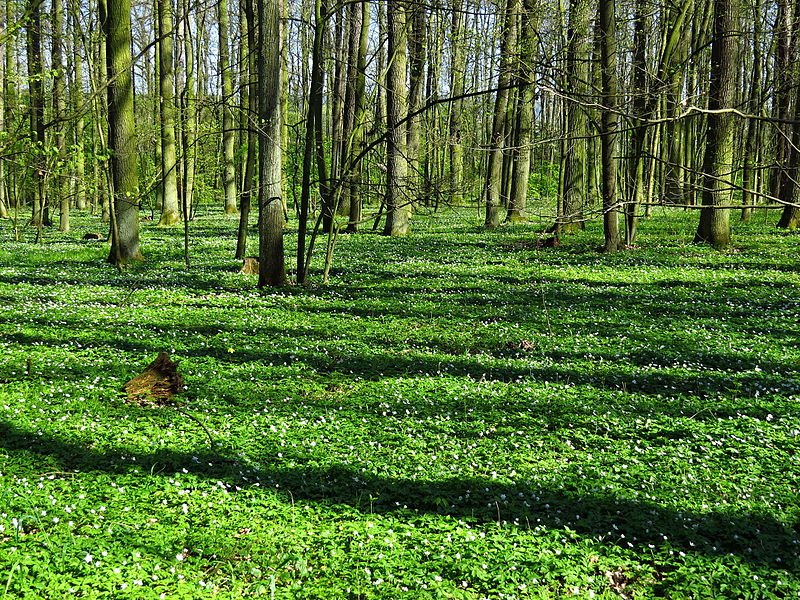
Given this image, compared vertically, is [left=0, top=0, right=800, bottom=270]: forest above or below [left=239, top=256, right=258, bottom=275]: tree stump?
above

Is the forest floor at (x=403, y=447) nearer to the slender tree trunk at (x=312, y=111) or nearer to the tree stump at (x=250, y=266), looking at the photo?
the slender tree trunk at (x=312, y=111)

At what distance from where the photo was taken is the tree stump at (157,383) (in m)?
7.50

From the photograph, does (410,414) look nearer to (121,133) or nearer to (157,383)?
(157,383)

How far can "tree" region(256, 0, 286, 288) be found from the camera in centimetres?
1427

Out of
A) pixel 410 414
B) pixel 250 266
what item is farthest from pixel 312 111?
pixel 410 414

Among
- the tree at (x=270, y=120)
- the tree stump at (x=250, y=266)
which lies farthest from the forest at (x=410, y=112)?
the tree stump at (x=250, y=266)

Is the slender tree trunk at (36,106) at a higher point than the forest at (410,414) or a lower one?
higher

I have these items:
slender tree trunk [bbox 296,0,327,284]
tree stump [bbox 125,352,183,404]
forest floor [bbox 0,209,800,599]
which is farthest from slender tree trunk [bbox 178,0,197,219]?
tree stump [bbox 125,352,183,404]

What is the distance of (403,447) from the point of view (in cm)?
656

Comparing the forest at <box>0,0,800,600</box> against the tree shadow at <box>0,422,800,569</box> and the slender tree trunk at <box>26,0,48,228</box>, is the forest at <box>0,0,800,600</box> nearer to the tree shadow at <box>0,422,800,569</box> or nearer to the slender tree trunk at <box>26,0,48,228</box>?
the tree shadow at <box>0,422,800,569</box>

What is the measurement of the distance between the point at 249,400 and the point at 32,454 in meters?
2.51

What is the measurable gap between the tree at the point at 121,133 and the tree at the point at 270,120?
178 inches

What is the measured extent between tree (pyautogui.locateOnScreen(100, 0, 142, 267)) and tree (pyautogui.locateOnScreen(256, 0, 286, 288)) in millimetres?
4524

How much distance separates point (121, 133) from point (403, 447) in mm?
15352
